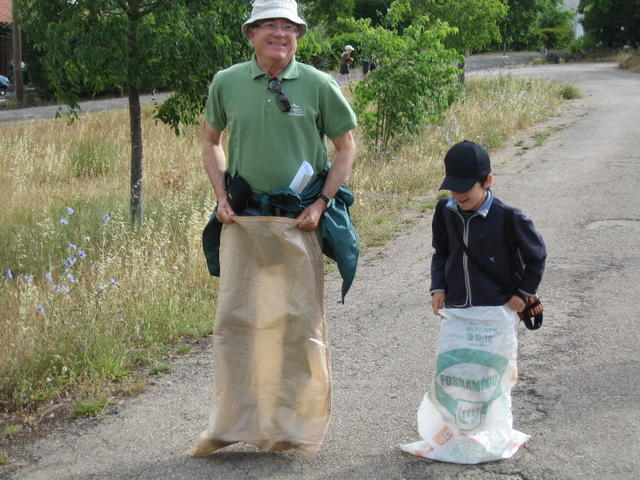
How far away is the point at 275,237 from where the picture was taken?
13.3ft

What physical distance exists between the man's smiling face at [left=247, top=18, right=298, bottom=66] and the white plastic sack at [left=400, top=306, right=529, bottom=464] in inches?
53.9

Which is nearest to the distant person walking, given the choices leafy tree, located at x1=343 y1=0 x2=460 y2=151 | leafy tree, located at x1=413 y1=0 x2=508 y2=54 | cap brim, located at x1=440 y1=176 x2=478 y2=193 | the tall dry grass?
leafy tree, located at x1=413 y1=0 x2=508 y2=54

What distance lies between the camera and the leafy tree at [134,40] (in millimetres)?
7703

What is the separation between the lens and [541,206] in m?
10.1

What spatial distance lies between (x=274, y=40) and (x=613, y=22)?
51053mm

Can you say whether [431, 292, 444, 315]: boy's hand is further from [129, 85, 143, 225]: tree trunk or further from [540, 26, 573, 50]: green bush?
[540, 26, 573, 50]: green bush

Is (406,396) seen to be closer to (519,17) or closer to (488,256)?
(488,256)

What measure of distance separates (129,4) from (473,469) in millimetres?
5784

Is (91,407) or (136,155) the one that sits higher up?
(136,155)

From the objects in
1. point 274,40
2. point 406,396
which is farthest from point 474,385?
point 274,40

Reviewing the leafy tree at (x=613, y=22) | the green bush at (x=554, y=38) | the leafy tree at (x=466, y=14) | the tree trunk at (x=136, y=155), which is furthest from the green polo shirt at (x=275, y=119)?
the green bush at (x=554, y=38)

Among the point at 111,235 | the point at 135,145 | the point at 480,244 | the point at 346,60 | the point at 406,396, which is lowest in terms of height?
the point at 406,396

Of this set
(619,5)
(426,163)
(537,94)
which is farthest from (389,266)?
(619,5)

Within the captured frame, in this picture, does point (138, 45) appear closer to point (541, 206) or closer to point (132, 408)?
point (132, 408)
